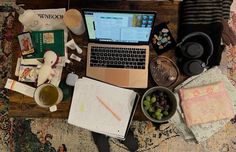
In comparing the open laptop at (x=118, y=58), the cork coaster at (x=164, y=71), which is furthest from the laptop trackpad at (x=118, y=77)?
the cork coaster at (x=164, y=71)

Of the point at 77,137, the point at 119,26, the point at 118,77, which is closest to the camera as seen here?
the point at 119,26

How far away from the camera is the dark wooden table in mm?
1233

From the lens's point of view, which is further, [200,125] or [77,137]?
[77,137]

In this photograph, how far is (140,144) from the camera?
173 centimetres

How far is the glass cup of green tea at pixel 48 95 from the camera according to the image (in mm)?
1184

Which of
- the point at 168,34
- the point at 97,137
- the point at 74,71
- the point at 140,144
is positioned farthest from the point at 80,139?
the point at 168,34

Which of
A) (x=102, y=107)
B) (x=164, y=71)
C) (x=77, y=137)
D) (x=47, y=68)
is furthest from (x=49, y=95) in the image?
(x=77, y=137)

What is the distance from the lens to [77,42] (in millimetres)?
1271

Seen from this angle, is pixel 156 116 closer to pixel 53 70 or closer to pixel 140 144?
pixel 53 70

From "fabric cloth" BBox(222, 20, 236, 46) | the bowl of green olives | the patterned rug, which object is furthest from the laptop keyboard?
the patterned rug

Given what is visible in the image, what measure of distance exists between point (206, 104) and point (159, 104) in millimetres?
232

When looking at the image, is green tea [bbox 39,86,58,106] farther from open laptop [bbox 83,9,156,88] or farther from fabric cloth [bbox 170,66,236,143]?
fabric cloth [bbox 170,66,236,143]

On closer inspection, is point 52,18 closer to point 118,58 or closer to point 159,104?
point 118,58

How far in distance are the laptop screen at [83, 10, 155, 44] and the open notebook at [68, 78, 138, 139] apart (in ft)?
0.60
